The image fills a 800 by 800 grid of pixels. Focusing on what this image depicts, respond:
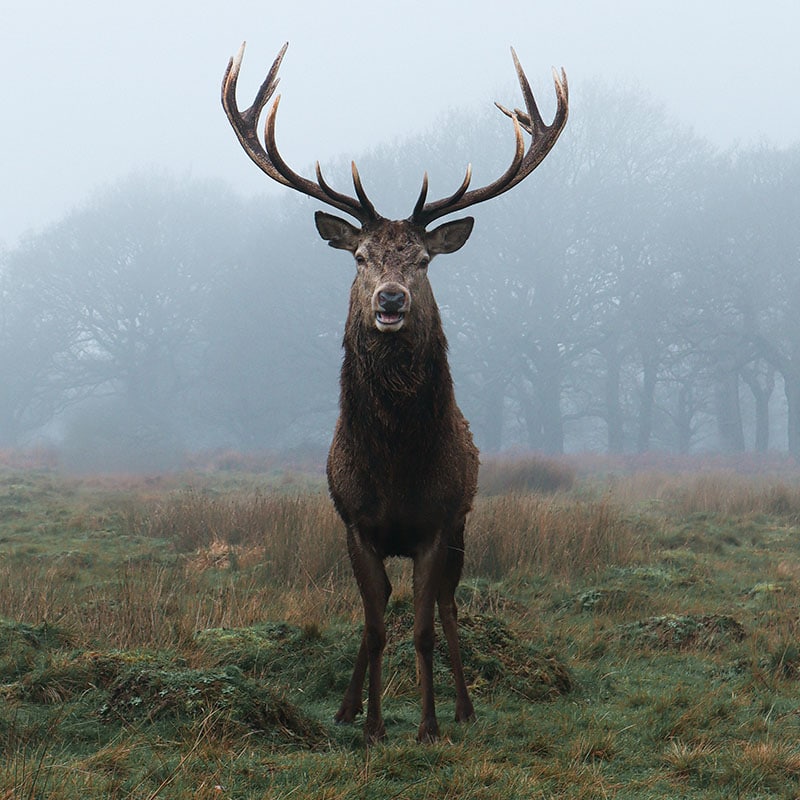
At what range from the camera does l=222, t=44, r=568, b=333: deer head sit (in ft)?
14.3

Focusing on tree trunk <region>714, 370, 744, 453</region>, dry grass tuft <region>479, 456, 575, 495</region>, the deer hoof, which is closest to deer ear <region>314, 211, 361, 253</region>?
the deer hoof

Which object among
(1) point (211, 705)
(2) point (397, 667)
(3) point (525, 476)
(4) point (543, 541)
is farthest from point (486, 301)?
(1) point (211, 705)

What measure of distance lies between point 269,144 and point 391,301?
1.52 meters

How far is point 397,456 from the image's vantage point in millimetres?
4363

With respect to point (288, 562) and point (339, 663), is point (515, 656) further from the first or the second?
point (288, 562)

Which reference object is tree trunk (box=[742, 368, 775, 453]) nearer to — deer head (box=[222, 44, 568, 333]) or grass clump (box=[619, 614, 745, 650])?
grass clump (box=[619, 614, 745, 650])

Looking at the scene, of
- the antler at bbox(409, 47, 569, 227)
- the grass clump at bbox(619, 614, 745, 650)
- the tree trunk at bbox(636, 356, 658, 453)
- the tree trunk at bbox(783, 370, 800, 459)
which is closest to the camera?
the antler at bbox(409, 47, 569, 227)

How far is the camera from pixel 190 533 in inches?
396

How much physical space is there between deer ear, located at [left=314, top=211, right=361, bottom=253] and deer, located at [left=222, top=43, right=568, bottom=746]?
5.1 inches

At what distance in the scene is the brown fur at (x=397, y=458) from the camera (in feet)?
14.2

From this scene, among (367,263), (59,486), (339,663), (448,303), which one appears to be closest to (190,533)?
(339,663)

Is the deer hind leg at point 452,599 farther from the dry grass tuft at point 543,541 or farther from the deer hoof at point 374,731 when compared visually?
the dry grass tuft at point 543,541

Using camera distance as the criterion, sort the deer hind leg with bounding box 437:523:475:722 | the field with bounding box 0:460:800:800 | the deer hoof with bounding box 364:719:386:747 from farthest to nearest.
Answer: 1. the deer hind leg with bounding box 437:523:475:722
2. the deer hoof with bounding box 364:719:386:747
3. the field with bounding box 0:460:800:800

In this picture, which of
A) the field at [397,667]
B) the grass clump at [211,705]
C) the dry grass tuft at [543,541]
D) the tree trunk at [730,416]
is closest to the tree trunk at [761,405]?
the tree trunk at [730,416]
